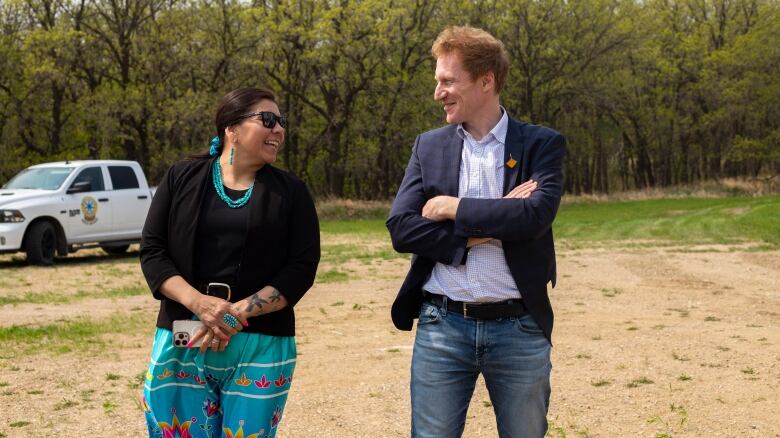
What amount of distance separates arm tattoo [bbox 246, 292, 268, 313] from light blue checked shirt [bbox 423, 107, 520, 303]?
0.57 metres

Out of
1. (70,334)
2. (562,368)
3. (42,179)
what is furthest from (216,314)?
(42,179)

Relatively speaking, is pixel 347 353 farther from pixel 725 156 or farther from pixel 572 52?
pixel 725 156

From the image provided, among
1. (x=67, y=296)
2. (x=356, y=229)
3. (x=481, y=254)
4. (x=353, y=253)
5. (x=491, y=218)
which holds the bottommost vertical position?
(x=356, y=229)

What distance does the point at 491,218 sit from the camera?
335cm

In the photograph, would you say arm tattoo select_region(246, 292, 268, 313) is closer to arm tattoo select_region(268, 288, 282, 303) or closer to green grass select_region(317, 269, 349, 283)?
arm tattoo select_region(268, 288, 282, 303)

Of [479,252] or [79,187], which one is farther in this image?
[79,187]

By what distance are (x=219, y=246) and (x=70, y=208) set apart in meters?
14.8

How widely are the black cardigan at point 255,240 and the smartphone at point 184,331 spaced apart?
2.3 inches

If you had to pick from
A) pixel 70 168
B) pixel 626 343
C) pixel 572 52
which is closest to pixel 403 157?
pixel 572 52

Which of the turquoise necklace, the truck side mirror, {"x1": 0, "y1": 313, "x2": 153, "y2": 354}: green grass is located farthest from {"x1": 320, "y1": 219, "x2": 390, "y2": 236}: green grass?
the turquoise necklace

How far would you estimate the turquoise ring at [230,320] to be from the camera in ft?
11.4

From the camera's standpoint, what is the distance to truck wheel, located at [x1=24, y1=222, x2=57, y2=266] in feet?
55.2

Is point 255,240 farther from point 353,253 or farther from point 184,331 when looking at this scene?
point 353,253

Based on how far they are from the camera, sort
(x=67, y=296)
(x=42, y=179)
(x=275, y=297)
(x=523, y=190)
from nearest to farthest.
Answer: (x=523, y=190)
(x=275, y=297)
(x=67, y=296)
(x=42, y=179)
